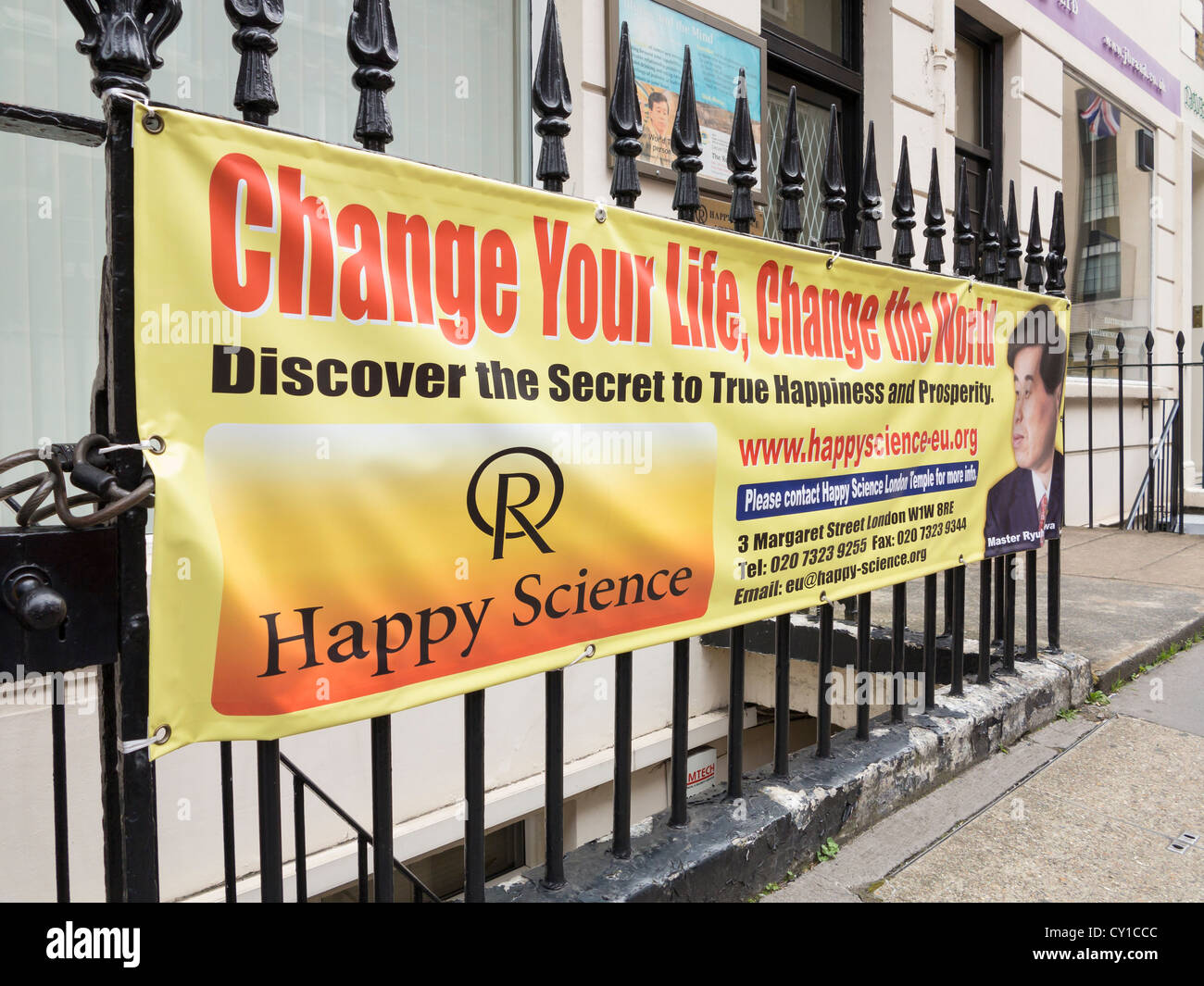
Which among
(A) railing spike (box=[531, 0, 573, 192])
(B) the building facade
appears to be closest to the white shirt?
(B) the building facade

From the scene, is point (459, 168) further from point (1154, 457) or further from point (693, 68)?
point (1154, 457)

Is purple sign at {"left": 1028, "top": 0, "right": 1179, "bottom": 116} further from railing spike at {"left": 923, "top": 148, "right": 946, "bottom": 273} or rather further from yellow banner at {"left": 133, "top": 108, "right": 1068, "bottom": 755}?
yellow banner at {"left": 133, "top": 108, "right": 1068, "bottom": 755}

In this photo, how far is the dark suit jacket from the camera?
10.5ft

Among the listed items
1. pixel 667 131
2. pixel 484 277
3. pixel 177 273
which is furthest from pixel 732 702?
pixel 667 131

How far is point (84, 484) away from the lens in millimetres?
1359

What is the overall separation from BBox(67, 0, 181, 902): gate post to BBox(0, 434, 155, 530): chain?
2 centimetres

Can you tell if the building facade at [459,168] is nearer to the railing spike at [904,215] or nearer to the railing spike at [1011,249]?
the railing spike at [1011,249]

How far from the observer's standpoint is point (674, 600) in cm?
210

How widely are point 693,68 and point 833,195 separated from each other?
2016mm

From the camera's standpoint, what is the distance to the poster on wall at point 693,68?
4.42m

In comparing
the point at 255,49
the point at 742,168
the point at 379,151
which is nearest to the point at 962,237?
the point at 742,168
